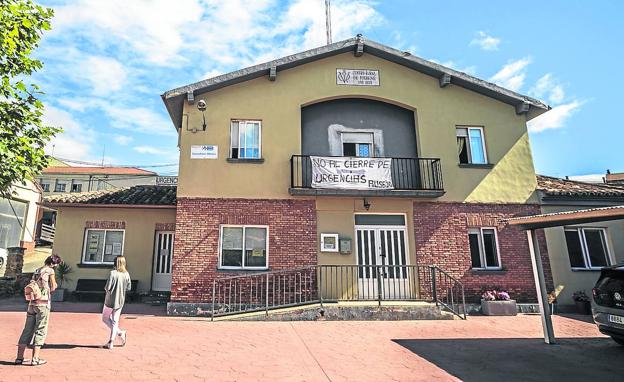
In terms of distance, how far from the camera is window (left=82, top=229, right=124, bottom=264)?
1345cm

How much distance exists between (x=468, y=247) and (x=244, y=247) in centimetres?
693

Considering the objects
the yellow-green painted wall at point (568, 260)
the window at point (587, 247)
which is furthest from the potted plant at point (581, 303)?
the window at point (587, 247)

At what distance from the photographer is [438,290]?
11469 millimetres

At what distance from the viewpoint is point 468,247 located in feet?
39.2

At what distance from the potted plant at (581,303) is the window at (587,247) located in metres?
0.95

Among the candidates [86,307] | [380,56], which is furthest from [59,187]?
[380,56]

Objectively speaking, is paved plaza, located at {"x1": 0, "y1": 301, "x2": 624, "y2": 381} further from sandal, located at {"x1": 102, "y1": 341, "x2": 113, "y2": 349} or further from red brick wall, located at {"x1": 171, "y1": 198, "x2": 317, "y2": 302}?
red brick wall, located at {"x1": 171, "y1": 198, "x2": 317, "y2": 302}

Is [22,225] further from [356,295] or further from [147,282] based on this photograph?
[356,295]

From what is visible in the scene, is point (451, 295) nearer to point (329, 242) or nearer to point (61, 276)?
point (329, 242)

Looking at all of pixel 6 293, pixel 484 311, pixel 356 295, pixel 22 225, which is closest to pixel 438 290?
pixel 484 311

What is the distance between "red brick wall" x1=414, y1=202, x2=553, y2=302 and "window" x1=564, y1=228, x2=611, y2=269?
104cm

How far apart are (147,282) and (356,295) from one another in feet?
23.8

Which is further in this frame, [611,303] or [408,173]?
[408,173]

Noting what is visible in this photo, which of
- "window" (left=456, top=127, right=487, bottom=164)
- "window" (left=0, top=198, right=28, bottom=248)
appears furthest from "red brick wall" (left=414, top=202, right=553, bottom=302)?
"window" (left=0, top=198, right=28, bottom=248)
